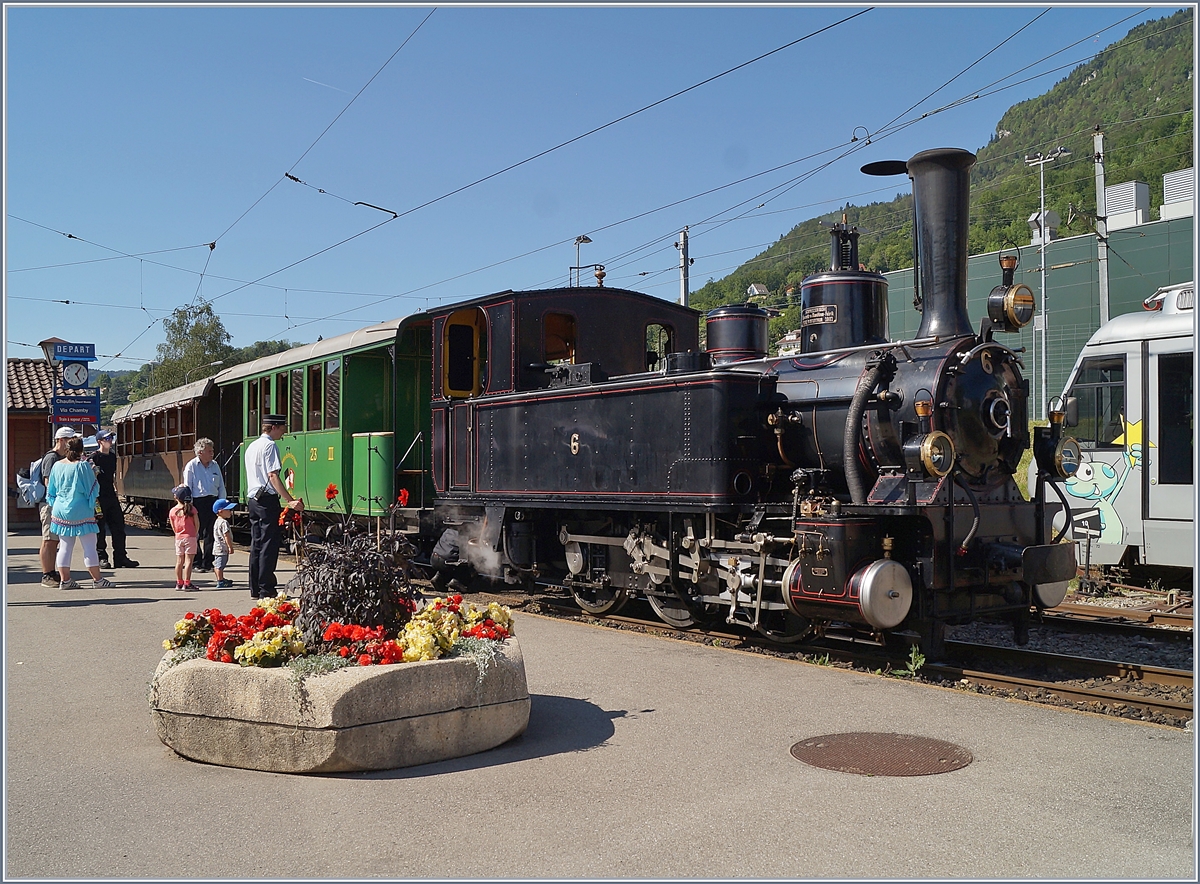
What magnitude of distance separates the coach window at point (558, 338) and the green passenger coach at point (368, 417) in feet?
6.96

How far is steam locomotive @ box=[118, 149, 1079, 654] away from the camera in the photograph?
7.12 meters

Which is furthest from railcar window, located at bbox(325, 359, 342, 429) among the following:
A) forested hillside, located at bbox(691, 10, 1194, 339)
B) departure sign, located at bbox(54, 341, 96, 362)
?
forested hillside, located at bbox(691, 10, 1194, 339)

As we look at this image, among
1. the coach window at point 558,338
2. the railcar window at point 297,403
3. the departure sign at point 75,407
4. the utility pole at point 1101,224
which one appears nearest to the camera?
the coach window at point 558,338

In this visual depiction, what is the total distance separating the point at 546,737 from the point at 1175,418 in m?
8.74

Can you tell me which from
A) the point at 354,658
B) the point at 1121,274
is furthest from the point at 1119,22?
the point at 1121,274

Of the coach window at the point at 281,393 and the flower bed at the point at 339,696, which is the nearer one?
the flower bed at the point at 339,696

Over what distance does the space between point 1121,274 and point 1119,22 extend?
107 feet

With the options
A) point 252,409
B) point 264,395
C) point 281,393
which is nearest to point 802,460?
point 281,393

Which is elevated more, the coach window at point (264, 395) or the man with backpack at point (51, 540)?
the coach window at point (264, 395)

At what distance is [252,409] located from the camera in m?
16.3

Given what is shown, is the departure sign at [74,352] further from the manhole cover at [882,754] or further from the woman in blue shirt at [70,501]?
the manhole cover at [882,754]

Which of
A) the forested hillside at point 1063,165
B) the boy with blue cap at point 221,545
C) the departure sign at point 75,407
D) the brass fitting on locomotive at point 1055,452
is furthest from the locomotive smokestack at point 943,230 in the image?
the forested hillside at point 1063,165

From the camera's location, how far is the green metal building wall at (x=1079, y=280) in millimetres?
37250

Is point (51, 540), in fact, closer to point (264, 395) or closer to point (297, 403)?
point (297, 403)
